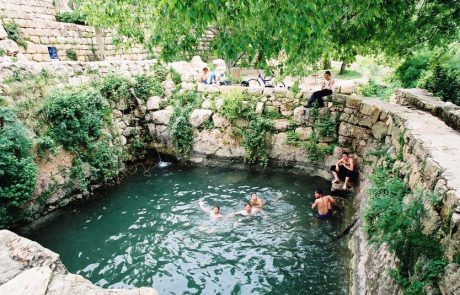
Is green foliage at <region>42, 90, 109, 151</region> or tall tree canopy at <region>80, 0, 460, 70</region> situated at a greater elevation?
tall tree canopy at <region>80, 0, 460, 70</region>

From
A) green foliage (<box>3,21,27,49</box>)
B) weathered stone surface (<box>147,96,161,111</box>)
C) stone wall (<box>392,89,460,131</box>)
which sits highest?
green foliage (<box>3,21,27,49</box>)

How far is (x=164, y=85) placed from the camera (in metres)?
13.3

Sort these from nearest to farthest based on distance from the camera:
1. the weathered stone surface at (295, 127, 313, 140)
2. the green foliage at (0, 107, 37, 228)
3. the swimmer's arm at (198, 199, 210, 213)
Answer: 1. the green foliage at (0, 107, 37, 228)
2. the swimmer's arm at (198, 199, 210, 213)
3. the weathered stone surface at (295, 127, 313, 140)

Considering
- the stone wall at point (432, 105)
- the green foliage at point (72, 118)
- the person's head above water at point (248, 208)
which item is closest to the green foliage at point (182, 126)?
the green foliage at point (72, 118)

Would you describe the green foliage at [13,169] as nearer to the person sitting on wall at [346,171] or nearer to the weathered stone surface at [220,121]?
the weathered stone surface at [220,121]

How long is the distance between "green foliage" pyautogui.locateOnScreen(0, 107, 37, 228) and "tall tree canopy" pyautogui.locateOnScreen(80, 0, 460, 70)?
3724 mm

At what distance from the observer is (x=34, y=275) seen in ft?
8.00

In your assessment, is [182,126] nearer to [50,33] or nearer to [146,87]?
[146,87]

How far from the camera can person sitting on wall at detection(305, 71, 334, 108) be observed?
10.8 metres

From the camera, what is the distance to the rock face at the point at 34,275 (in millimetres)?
2332

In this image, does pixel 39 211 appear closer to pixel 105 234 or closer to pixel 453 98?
pixel 105 234

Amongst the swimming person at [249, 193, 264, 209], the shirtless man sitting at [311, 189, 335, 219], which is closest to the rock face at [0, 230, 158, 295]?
the swimming person at [249, 193, 264, 209]

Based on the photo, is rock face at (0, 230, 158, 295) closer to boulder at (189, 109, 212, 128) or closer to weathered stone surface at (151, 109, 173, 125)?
boulder at (189, 109, 212, 128)

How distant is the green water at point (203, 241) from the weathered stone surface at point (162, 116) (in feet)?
9.68
